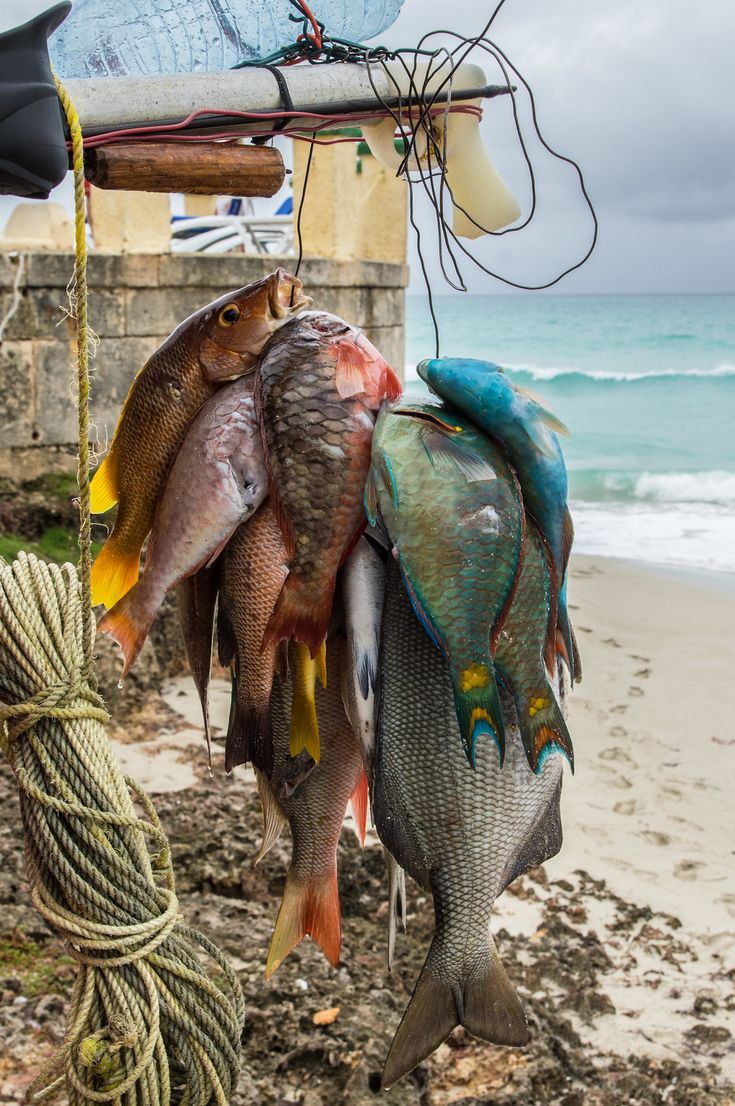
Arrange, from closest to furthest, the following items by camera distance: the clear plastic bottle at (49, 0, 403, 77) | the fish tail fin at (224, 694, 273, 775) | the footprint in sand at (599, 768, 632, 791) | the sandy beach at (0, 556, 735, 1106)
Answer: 1. the fish tail fin at (224, 694, 273, 775)
2. the clear plastic bottle at (49, 0, 403, 77)
3. the sandy beach at (0, 556, 735, 1106)
4. the footprint in sand at (599, 768, 632, 791)

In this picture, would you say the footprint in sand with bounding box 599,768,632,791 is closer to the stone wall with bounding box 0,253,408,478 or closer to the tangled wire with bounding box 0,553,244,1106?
the stone wall with bounding box 0,253,408,478

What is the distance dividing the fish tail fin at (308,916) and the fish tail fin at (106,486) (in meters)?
0.76

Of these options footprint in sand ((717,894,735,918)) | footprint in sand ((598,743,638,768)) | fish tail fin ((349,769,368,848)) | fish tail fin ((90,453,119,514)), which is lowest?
footprint in sand ((598,743,638,768))

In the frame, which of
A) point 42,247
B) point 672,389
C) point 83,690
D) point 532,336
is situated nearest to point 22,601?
point 83,690

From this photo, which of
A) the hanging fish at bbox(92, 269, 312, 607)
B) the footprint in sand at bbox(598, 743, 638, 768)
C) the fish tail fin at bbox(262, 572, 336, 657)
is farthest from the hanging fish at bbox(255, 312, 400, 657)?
the footprint in sand at bbox(598, 743, 638, 768)

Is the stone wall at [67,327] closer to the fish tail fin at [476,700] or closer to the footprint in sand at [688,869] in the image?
the footprint in sand at [688,869]

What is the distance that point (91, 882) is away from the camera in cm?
182

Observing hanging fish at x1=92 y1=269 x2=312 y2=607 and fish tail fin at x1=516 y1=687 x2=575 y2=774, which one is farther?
hanging fish at x1=92 y1=269 x2=312 y2=607

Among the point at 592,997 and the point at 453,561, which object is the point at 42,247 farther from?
the point at 453,561

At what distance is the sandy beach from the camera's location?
12.3ft

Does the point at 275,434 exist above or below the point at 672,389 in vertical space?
above

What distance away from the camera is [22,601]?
74.9 inches

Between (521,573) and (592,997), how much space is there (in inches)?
132

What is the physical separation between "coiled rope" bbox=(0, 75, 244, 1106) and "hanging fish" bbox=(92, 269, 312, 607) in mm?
129
